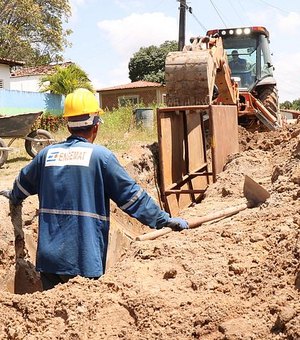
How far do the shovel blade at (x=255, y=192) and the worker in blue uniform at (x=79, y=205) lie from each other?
173 cm

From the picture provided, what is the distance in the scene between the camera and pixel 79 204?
4133 millimetres

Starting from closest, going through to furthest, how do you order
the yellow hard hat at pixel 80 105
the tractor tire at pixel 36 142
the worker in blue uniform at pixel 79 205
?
the worker in blue uniform at pixel 79 205
the yellow hard hat at pixel 80 105
the tractor tire at pixel 36 142

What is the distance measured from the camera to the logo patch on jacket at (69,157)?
4.13 m

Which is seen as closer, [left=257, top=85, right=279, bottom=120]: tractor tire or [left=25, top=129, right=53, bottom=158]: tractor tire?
[left=25, top=129, right=53, bottom=158]: tractor tire

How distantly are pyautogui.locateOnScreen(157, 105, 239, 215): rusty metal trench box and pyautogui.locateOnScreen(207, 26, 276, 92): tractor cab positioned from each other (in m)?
2.19

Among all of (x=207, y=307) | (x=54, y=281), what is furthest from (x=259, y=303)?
(x=54, y=281)

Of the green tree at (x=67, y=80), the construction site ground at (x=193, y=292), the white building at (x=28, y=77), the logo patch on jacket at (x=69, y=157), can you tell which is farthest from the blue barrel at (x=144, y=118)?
the white building at (x=28, y=77)

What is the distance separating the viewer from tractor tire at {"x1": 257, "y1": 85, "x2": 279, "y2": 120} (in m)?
12.5

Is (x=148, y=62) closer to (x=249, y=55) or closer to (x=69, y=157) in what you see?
(x=249, y=55)

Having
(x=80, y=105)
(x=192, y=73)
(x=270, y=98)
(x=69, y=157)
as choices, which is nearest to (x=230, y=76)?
(x=270, y=98)

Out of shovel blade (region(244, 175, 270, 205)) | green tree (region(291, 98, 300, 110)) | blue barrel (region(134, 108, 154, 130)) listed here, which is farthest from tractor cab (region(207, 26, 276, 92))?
green tree (region(291, 98, 300, 110))

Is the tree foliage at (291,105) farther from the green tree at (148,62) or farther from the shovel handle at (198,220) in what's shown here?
the shovel handle at (198,220)

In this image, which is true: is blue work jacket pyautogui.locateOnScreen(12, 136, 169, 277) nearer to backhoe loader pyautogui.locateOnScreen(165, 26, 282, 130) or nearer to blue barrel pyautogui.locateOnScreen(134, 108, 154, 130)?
backhoe loader pyautogui.locateOnScreen(165, 26, 282, 130)

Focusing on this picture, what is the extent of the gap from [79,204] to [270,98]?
911cm
